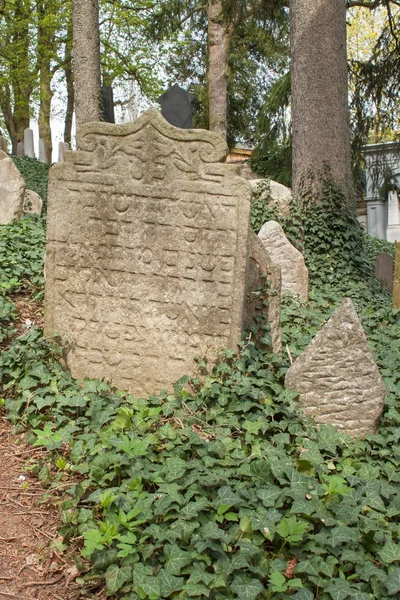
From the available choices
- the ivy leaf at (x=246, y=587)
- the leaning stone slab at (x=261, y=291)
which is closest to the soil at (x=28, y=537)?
the ivy leaf at (x=246, y=587)

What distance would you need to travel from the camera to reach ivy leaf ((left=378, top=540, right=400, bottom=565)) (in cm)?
258

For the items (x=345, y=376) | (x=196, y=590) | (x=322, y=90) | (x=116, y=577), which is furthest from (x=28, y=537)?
(x=322, y=90)

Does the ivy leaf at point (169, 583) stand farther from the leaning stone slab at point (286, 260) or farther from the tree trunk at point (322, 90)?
the tree trunk at point (322, 90)

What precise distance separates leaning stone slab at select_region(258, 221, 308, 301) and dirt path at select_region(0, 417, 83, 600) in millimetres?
3727

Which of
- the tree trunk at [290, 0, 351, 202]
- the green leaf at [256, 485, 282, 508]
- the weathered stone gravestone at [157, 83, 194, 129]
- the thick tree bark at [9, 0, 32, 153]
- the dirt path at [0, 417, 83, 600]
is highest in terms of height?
the thick tree bark at [9, 0, 32, 153]

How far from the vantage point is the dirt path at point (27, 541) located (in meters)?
2.66

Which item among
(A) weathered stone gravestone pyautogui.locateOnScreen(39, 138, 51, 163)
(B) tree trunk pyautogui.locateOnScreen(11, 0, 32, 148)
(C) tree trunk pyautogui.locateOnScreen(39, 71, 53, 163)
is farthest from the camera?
(C) tree trunk pyautogui.locateOnScreen(39, 71, 53, 163)

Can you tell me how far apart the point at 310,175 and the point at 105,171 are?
494 centimetres

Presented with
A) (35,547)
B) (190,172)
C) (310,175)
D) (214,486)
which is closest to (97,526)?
(35,547)

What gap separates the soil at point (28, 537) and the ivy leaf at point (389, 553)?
1.23m

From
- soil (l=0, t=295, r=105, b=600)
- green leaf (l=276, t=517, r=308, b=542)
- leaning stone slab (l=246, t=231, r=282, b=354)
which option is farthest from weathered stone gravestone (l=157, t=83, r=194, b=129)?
green leaf (l=276, t=517, r=308, b=542)

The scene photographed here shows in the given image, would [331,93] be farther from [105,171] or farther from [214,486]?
[214,486]

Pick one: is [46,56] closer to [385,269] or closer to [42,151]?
[42,151]

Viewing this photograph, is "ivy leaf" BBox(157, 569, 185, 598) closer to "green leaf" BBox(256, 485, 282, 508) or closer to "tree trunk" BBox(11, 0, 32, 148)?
A: "green leaf" BBox(256, 485, 282, 508)
